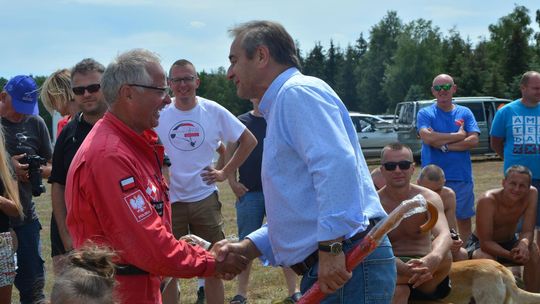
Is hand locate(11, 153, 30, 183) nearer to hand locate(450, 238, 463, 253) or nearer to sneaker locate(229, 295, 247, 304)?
sneaker locate(229, 295, 247, 304)

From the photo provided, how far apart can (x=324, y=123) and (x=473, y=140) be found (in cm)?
533

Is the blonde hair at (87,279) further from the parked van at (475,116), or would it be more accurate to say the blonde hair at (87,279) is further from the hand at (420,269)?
the parked van at (475,116)

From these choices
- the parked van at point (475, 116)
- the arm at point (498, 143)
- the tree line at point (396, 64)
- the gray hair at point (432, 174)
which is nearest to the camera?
the gray hair at point (432, 174)

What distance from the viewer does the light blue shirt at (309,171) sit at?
2.59 metres

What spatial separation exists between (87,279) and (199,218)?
3.24m

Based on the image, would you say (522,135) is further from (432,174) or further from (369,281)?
(369,281)

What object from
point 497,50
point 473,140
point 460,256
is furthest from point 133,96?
point 497,50

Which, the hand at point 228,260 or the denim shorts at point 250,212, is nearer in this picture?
the hand at point 228,260

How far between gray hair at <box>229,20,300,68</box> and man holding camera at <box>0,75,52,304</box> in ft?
8.85

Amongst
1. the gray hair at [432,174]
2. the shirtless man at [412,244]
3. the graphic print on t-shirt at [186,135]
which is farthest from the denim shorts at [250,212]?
the shirtless man at [412,244]

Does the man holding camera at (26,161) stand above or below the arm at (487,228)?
above

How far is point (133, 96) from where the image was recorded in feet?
9.55

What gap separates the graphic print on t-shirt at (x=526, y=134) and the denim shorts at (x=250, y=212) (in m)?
2.91

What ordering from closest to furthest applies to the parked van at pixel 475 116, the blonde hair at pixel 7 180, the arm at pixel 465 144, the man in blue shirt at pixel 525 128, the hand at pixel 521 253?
the blonde hair at pixel 7 180 < the hand at pixel 521 253 < the man in blue shirt at pixel 525 128 < the arm at pixel 465 144 < the parked van at pixel 475 116
